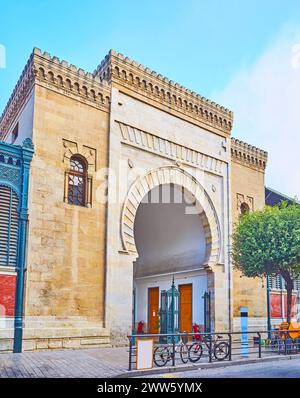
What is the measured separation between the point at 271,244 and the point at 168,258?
22.6 ft

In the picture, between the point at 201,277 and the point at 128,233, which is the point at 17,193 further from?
the point at 201,277

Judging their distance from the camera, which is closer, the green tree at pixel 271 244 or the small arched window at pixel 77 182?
the small arched window at pixel 77 182

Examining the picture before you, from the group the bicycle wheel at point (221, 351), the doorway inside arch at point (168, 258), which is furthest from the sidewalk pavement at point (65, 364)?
the doorway inside arch at point (168, 258)

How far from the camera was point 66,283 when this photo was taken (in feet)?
45.8

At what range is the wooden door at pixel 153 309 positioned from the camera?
22.0 meters

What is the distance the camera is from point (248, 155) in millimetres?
21891

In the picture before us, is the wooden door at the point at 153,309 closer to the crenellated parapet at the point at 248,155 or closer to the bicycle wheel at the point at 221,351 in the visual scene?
the crenellated parapet at the point at 248,155

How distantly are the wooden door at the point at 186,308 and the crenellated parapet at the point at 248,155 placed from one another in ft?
21.1

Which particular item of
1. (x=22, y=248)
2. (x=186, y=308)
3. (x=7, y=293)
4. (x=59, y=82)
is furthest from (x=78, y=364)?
(x=186, y=308)

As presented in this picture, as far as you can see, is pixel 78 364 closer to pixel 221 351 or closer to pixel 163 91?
pixel 221 351

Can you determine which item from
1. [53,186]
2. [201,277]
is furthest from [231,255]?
[53,186]

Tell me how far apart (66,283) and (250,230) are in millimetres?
7037

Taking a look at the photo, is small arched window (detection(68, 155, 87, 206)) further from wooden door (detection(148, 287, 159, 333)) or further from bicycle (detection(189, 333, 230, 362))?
wooden door (detection(148, 287, 159, 333))

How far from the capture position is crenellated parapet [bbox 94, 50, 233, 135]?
54.9 feet
